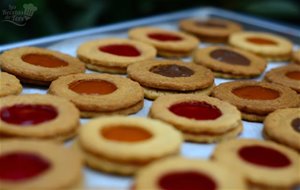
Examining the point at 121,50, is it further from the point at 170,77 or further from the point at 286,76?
the point at 286,76

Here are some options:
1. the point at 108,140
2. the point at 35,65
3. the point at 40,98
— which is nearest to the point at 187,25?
the point at 35,65

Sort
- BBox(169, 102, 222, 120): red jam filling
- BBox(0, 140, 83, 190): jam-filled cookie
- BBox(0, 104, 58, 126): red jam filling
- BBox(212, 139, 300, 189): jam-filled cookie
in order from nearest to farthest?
BBox(0, 140, 83, 190): jam-filled cookie, BBox(212, 139, 300, 189): jam-filled cookie, BBox(0, 104, 58, 126): red jam filling, BBox(169, 102, 222, 120): red jam filling

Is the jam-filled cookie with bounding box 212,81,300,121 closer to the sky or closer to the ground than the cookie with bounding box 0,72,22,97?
closer to the ground

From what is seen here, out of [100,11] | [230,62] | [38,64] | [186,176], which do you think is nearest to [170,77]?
[230,62]

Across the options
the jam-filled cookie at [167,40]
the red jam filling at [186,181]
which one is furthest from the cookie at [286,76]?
the red jam filling at [186,181]

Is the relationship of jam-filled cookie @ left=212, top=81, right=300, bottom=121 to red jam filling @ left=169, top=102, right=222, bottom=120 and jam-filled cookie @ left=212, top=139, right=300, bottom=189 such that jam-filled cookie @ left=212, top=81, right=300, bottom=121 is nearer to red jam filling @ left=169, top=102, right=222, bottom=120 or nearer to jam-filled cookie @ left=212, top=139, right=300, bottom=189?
red jam filling @ left=169, top=102, right=222, bottom=120

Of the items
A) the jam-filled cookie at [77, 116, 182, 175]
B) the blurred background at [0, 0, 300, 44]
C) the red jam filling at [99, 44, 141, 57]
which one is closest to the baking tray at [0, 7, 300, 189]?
the jam-filled cookie at [77, 116, 182, 175]

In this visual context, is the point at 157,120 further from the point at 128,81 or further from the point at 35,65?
the point at 35,65
